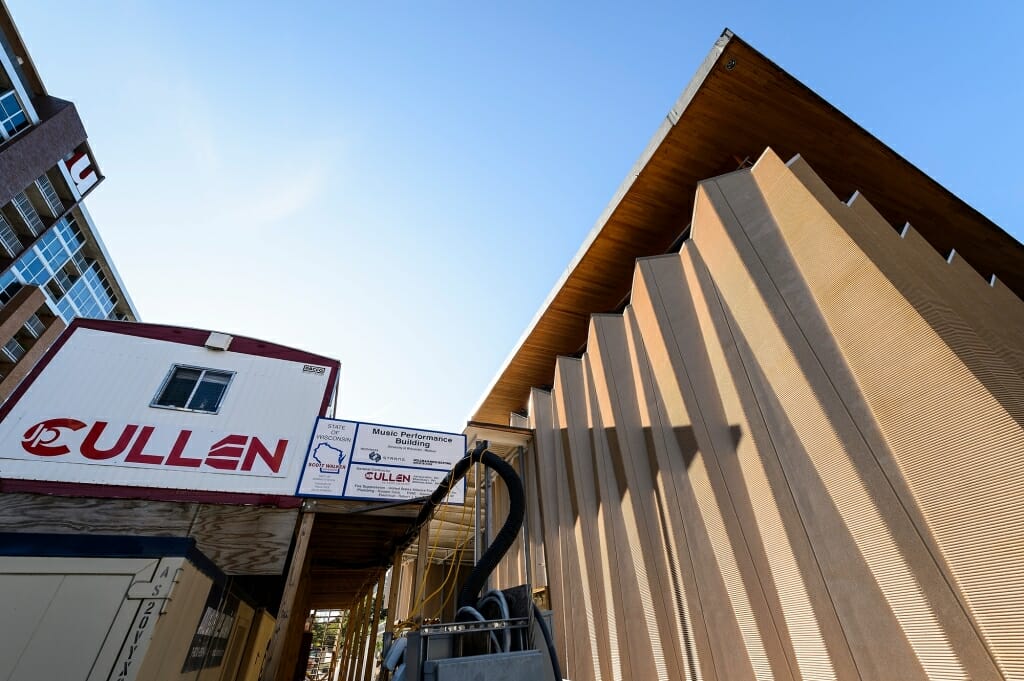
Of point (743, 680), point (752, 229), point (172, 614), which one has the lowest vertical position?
point (743, 680)

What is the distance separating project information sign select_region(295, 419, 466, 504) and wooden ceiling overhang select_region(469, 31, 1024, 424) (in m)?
3.83

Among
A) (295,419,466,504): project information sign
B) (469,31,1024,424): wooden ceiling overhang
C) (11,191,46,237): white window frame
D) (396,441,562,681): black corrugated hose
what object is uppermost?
(11,191,46,237): white window frame

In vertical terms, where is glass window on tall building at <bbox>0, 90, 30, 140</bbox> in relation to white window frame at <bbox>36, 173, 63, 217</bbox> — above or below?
below

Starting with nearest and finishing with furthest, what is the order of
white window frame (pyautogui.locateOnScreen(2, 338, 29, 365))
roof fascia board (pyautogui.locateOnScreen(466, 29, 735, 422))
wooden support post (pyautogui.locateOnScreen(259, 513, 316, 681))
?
roof fascia board (pyautogui.locateOnScreen(466, 29, 735, 422))
wooden support post (pyautogui.locateOnScreen(259, 513, 316, 681))
white window frame (pyautogui.locateOnScreen(2, 338, 29, 365))

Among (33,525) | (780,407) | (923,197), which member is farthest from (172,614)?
(923,197)

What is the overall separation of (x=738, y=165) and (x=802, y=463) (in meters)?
3.99

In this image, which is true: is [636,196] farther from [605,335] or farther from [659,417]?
[659,417]

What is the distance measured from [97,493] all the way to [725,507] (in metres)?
9.68

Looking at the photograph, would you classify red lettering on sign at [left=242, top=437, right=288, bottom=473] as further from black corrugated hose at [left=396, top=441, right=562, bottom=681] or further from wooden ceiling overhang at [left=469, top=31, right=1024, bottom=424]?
wooden ceiling overhang at [left=469, top=31, right=1024, bottom=424]

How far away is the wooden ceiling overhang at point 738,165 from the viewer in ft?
14.7

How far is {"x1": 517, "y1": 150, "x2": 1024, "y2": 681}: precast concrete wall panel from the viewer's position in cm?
214

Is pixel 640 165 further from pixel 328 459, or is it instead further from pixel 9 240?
pixel 9 240

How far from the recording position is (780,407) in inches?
127

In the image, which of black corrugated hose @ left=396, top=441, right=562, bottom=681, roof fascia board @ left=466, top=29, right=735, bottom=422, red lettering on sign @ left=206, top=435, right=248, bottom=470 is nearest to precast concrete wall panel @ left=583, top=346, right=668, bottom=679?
roof fascia board @ left=466, top=29, right=735, bottom=422
